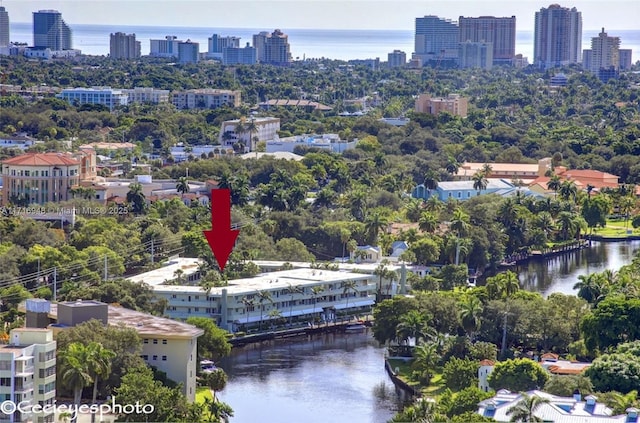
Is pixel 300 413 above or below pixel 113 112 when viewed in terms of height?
below

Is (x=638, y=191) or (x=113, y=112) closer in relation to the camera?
(x=638, y=191)

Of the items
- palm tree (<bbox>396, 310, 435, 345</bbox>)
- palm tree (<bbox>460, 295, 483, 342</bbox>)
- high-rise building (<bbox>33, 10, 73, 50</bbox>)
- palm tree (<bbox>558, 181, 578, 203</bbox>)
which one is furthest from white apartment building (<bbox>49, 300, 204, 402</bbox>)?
high-rise building (<bbox>33, 10, 73, 50</bbox>)

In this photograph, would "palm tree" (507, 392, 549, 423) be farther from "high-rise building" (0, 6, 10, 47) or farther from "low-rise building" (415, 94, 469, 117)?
"high-rise building" (0, 6, 10, 47)

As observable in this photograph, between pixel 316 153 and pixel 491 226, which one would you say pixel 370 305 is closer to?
pixel 491 226

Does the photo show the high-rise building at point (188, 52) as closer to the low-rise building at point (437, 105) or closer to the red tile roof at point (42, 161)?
the low-rise building at point (437, 105)

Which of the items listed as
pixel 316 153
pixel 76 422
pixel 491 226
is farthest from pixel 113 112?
pixel 76 422

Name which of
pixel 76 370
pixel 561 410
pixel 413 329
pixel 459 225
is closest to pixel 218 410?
pixel 76 370

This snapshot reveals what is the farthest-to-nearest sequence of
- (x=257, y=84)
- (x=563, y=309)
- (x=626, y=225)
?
(x=257, y=84) → (x=626, y=225) → (x=563, y=309)

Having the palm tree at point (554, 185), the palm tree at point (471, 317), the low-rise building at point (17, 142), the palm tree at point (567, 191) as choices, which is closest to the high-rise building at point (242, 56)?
the low-rise building at point (17, 142)
